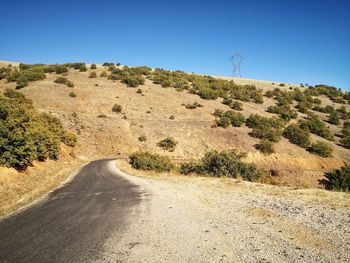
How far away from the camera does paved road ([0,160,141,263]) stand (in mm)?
6863

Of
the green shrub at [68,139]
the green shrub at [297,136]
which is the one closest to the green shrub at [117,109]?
the green shrub at [68,139]

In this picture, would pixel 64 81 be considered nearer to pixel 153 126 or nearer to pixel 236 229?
pixel 153 126

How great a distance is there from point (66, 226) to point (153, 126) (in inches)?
1484

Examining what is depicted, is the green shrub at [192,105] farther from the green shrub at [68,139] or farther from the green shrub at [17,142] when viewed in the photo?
the green shrub at [17,142]

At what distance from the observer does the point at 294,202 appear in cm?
1198

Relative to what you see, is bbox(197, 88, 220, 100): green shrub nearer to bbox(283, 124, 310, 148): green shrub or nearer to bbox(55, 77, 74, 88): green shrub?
bbox(283, 124, 310, 148): green shrub

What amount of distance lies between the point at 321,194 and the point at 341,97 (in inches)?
3087

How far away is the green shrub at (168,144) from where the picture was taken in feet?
137

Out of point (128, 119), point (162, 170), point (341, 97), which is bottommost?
point (162, 170)

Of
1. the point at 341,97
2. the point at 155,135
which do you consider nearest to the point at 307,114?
the point at 341,97

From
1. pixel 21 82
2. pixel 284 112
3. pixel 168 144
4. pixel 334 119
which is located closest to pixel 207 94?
pixel 284 112

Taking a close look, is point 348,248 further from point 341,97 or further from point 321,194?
point 341,97

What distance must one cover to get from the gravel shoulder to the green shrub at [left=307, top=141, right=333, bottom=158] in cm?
3035

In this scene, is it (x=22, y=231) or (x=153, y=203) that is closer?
(x=22, y=231)
